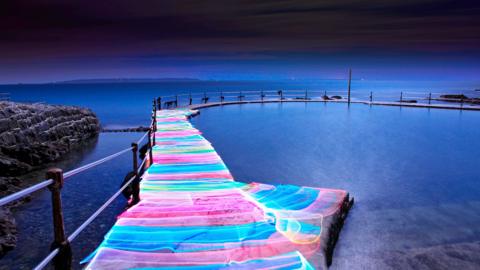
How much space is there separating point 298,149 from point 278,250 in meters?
8.49

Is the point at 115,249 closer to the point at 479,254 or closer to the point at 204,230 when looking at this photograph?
the point at 204,230

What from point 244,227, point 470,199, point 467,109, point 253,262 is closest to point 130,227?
point 244,227

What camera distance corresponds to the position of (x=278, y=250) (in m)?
3.63

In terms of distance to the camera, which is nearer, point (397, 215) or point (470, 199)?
point (397, 215)

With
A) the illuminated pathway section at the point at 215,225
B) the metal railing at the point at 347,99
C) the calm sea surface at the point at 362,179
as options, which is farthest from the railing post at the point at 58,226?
the metal railing at the point at 347,99

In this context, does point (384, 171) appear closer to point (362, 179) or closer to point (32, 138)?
point (362, 179)

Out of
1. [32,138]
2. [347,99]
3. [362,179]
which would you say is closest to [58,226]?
[362,179]

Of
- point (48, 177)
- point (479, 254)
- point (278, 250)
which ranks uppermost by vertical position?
point (48, 177)

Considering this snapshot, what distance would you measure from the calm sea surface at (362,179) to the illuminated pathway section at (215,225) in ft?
2.76

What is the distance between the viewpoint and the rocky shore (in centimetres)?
1349

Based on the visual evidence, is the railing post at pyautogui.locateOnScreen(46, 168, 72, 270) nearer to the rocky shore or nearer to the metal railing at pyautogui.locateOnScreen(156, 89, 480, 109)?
the rocky shore

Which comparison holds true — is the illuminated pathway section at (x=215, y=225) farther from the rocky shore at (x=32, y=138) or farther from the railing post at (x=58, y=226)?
the rocky shore at (x=32, y=138)

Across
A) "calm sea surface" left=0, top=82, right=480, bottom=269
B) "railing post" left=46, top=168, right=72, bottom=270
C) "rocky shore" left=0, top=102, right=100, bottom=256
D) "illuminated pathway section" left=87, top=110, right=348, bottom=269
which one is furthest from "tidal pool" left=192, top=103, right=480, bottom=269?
"rocky shore" left=0, top=102, right=100, bottom=256

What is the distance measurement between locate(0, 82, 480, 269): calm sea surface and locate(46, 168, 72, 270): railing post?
3354 millimetres
